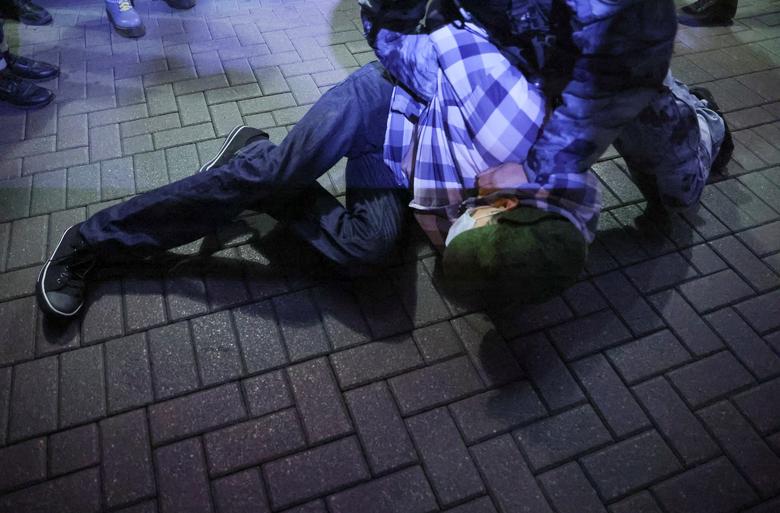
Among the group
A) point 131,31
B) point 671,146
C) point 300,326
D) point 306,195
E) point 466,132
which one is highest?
point 466,132

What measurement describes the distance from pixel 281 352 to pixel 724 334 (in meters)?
1.94

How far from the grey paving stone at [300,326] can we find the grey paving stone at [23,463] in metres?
0.93

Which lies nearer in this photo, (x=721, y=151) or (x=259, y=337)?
(x=259, y=337)

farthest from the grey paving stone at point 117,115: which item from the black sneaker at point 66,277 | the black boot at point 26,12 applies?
the black boot at point 26,12

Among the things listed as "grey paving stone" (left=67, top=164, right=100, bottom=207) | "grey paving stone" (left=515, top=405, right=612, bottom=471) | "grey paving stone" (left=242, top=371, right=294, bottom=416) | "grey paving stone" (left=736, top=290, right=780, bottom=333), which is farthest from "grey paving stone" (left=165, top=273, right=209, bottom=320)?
"grey paving stone" (left=736, top=290, right=780, bottom=333)

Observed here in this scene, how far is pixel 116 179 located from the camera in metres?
2.70

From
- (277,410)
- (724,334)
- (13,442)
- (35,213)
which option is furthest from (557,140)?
(35,213)

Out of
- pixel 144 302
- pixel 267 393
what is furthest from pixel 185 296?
pixel 267 393

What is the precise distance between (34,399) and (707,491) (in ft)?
8.30

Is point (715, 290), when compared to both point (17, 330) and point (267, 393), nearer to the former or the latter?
point (267, 393)

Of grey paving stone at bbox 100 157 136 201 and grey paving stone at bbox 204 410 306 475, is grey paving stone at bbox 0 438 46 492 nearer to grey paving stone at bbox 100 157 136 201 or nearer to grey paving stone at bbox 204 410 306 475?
grey paving stone at bbox 204 410 306 475

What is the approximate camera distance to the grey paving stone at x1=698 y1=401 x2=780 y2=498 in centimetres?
183

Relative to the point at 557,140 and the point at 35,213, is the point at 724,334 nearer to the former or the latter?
the point at 557,140

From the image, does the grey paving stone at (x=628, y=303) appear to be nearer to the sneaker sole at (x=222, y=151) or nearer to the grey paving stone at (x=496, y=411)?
the grey paving stone at (x=496, y=411)
